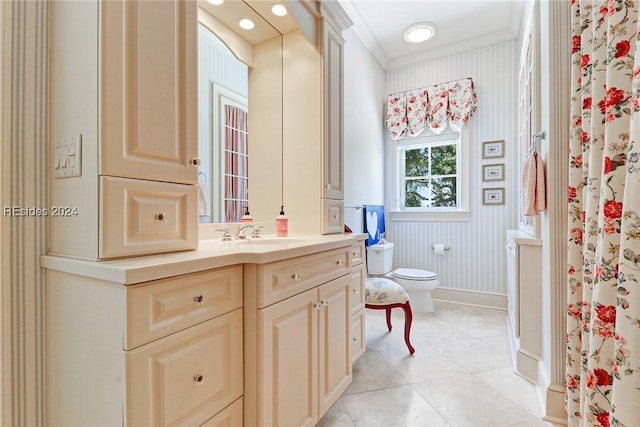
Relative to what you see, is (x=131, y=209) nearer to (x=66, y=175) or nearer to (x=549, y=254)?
(x=66, y=175)

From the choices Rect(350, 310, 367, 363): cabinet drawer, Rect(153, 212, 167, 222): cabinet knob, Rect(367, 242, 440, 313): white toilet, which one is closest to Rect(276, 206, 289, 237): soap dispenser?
Rect(350, 310, 367, 363): cabinet drawer

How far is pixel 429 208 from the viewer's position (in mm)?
3811

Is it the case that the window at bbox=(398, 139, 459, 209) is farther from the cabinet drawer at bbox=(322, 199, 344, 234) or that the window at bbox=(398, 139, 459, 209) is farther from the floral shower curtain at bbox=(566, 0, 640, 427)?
the floral shower curtain at bbox=(566, 0, 640, 427)

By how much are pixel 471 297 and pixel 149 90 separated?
3653 mm

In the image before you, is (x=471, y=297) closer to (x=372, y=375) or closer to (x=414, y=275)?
(x=414, y=275)

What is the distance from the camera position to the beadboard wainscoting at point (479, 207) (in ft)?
10.9

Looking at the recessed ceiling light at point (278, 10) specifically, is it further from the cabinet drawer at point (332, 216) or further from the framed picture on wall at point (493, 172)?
the framed picture on wall at point (493, 172)

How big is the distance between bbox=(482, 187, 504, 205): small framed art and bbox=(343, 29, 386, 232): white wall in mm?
1151

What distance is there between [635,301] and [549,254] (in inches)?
37.0

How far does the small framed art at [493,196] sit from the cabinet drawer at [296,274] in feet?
8.02

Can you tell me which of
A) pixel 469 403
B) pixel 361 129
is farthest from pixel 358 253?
pixel 361 129

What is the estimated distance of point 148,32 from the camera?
3.28ft

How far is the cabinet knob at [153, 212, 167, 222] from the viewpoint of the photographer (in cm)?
102

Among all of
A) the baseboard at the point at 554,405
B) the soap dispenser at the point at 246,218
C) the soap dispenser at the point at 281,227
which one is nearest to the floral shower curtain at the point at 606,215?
the baseboard at the point at 554,405
